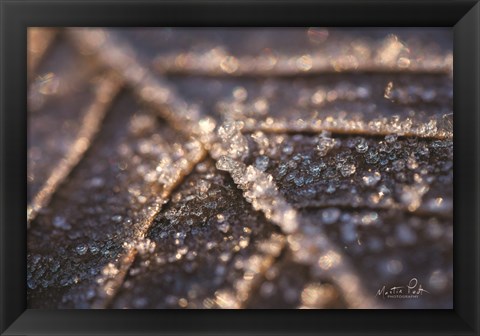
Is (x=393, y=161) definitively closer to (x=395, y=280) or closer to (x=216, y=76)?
(x=395, y=280)

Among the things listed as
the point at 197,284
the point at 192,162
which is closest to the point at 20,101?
the point at 192,162

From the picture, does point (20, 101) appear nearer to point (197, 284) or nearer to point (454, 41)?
point (197, 284)

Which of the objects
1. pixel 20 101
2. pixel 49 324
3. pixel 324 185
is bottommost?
pixel 49 324

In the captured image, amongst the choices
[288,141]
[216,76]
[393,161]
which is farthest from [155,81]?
[393,161]

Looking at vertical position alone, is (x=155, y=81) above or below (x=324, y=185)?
above

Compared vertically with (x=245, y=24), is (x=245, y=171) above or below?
below

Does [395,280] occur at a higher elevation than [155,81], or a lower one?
lower
